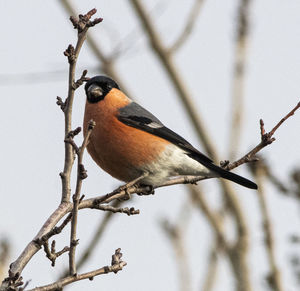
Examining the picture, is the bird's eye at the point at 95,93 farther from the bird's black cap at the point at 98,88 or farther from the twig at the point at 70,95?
the twig at the point at 70,95

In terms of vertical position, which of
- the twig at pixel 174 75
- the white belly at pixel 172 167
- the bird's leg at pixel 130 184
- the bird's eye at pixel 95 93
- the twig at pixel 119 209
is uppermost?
the twig at pixel 174 75

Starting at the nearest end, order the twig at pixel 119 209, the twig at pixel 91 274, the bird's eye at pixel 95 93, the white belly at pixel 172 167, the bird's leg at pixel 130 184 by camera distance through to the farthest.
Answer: the twig at pixel 91 274 < the twig at pixel 119 209 < the bird's leg at pixel 130 184 < the white belly at pixel 172 167 < the bird's eye at pixel 95 93

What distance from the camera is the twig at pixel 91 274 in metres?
3.45

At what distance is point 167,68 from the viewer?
10742mm

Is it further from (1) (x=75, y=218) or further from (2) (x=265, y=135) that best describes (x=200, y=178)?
(1) (x=75, y=218)

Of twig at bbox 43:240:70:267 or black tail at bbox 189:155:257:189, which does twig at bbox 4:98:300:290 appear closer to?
twig at bbox 43:240:70:267

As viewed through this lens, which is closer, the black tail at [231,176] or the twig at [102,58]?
the black tail at [231,176]

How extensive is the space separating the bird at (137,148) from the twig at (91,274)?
62.7 inches

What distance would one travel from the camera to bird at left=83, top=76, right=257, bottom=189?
572 cm

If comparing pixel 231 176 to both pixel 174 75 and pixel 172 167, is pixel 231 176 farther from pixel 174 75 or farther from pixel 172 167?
pixel 174 75

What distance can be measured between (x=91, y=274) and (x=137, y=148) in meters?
2.31

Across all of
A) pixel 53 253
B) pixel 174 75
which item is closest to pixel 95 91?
pixel 53 253

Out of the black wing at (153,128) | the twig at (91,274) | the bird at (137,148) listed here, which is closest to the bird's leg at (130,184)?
the bird at (137,148)

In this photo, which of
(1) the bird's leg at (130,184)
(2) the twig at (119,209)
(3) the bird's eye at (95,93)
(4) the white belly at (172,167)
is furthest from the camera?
(3) the bird's eye at (95,93)
